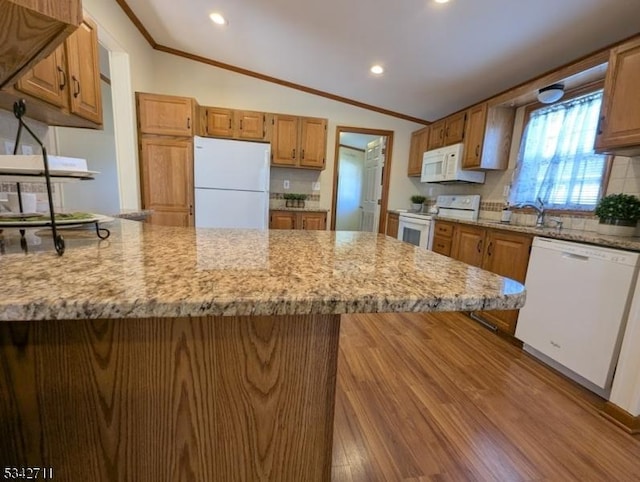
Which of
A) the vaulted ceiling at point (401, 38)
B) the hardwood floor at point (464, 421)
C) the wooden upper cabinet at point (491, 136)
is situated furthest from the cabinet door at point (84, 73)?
the wooden upper cabinet at point (491, 136)

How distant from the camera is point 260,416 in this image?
0.65m

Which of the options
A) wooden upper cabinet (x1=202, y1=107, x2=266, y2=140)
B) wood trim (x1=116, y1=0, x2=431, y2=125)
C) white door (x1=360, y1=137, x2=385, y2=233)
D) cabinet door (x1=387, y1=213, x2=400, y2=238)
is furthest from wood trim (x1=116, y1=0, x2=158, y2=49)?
cabinet door (x1=387, y1=213, x2=400, y2=238)

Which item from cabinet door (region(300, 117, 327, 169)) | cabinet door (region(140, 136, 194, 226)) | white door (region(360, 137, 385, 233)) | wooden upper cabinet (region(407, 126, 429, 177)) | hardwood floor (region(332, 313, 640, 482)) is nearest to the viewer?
hardwood floor (region(332, 313, 640, 482))

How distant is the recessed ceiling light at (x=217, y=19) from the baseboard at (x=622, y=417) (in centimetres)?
414

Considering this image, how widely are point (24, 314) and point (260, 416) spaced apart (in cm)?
48

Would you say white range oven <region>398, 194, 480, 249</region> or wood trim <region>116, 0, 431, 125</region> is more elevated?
wood trim <region>116, 0, 431, 125</region>

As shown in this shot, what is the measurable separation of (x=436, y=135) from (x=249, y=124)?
249 cm

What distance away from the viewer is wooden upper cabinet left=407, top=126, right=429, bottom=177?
404cm

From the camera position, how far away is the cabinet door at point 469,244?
8.72 ft

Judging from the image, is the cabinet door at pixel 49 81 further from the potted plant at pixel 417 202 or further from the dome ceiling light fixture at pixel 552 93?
the potted plant at pixel 417 202

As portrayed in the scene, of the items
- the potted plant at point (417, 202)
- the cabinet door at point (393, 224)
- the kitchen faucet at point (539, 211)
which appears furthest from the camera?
the potted plant at point (417, 202)

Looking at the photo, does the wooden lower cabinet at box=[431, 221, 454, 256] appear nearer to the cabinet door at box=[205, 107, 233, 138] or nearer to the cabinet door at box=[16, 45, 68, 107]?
the cabinet door at box=[205, 107, 233, 138]

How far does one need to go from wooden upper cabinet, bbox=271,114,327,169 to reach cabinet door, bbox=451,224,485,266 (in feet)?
6.53

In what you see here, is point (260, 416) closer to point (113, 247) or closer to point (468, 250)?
point (113, 247)
